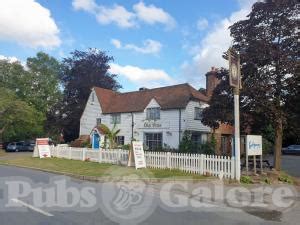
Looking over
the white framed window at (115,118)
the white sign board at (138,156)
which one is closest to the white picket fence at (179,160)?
the white sign board at (138,156)

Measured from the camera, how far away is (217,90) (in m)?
23.8

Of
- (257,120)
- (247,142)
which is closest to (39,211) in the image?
(247,142)

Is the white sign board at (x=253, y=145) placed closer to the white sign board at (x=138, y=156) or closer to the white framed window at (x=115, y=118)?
the white sign board at (x=138, y=156)

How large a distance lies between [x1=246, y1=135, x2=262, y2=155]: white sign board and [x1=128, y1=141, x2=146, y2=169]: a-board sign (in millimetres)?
5671

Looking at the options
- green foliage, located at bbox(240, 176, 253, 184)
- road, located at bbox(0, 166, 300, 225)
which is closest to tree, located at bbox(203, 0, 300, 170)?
green foliage, located at bbox(240, 176, 253, 184)

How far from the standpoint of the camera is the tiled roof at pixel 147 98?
39562 mm

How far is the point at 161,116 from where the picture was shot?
131 ft

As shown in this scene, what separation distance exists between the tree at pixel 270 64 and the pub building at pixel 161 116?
15.5 metres

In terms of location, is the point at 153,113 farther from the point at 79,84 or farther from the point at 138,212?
the point at 138,212

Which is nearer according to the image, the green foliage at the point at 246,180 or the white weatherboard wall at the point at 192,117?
the green foliage at the point at 246,180

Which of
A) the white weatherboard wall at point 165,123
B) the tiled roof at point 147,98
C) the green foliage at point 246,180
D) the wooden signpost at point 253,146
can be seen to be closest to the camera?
the green foliage at point 246,180

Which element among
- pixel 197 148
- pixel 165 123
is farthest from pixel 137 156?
pixel 165 123

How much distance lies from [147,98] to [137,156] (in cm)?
2175

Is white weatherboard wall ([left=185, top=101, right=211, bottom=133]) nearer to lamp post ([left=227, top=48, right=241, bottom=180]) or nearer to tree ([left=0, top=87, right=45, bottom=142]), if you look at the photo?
lamp post ([left=227, top=48, right=241, bottom=180])
